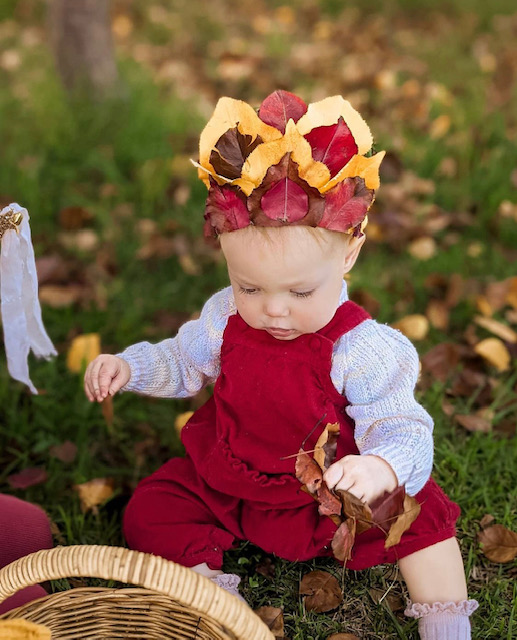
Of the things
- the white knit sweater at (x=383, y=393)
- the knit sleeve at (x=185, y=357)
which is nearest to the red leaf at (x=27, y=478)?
the knit sleeve at (x=185, y=357)

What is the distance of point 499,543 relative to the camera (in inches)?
82.8

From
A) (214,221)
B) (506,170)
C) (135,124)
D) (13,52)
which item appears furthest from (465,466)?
(13,52)

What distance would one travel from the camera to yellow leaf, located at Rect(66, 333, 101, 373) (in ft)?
8.86

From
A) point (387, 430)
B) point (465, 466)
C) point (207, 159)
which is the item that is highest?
point (207, 159)

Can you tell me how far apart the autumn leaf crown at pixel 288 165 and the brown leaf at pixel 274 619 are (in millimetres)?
920

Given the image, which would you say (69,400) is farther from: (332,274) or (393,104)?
(393,104)

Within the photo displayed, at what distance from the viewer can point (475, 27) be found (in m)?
5.20

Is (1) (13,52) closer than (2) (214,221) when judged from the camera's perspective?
No

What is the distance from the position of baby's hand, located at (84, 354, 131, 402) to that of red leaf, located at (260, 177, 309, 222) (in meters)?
0.62

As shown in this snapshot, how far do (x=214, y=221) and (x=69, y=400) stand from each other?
120 centimetres

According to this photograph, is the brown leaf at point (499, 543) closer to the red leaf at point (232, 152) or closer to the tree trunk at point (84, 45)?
the red leaf at point (232, 152)

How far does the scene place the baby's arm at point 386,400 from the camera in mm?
1753

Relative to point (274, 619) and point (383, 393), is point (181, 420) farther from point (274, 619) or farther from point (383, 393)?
point (383, 393)

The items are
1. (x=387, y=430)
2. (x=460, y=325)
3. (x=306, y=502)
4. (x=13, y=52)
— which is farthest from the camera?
(x=13, y=52)
